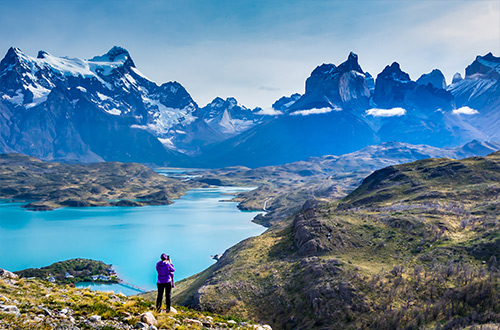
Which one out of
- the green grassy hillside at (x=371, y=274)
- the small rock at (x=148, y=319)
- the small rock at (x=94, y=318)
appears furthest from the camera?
the green grassy hillside at (x=371, y=274)

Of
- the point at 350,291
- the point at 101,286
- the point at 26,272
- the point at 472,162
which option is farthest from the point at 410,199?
the point at 26,272

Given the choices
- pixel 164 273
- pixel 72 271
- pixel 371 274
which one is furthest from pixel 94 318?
pixel 72 271

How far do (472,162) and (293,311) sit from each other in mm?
134069

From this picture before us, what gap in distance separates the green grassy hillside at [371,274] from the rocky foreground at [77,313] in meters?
23.6

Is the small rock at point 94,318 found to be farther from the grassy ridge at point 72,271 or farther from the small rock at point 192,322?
the grassy ridge at point 72,271

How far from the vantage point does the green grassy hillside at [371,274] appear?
4672 centimetres

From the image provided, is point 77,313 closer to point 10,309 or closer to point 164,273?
point 10,309

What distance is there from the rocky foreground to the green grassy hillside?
23.6 meters

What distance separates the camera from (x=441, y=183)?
142 meters

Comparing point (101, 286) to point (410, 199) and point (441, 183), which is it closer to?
point (410, 199)

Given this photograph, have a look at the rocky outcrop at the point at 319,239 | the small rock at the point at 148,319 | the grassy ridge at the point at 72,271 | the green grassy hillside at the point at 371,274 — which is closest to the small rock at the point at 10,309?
the small rock at the point at 148,319

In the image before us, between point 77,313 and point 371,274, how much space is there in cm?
4495

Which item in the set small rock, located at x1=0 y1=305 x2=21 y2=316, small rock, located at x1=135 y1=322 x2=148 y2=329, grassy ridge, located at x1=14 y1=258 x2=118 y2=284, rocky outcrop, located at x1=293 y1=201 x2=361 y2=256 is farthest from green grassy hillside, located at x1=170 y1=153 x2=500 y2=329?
grassy ridge, located at x1=14 y1=258 x2=118 y2=284

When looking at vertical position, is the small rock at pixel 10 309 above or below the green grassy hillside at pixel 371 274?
above
